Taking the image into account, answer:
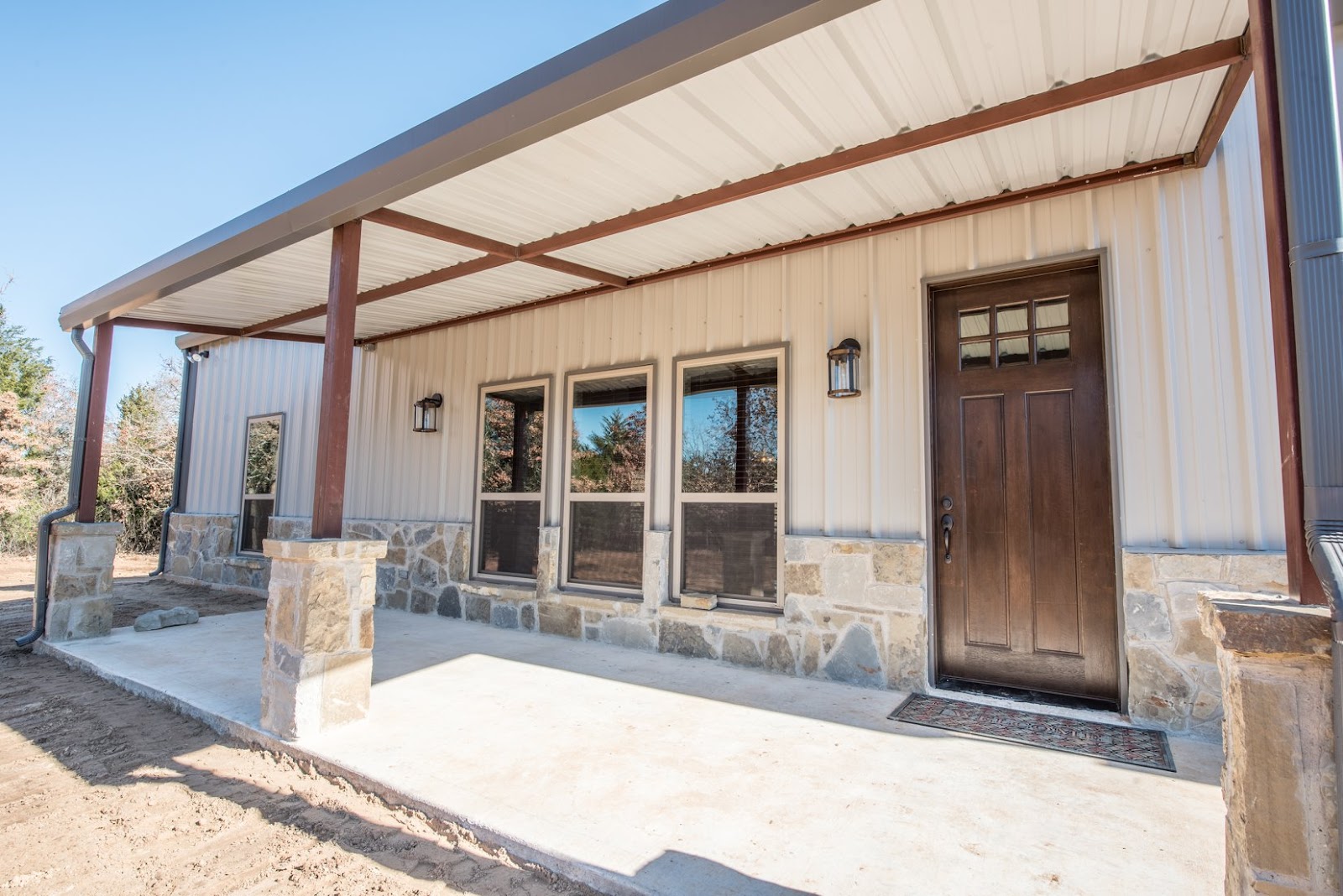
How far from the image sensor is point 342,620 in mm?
2982

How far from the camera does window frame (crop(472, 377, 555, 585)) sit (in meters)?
5.29

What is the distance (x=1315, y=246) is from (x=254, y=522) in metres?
9.12

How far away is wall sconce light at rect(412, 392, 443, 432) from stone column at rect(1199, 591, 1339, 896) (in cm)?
576

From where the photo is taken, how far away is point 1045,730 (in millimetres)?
2938

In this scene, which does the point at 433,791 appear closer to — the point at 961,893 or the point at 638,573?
the point at 961,893

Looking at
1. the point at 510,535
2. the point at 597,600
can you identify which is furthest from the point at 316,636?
the point at 510,535

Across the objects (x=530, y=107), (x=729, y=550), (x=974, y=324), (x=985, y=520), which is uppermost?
(x=530, y=107)

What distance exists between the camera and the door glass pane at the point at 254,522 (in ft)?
25.4

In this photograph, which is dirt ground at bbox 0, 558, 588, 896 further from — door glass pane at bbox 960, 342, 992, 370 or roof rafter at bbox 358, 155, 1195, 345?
roof rafter at bbox 358, 155, 1195, 345

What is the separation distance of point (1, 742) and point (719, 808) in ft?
10.9

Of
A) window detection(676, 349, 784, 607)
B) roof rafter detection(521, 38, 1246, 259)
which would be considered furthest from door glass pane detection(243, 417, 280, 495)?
roof rafter detection(521, 38, 1246, 259)

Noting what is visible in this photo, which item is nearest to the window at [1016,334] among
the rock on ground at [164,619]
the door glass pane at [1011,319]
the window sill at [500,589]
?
the door glass pane at [1011,319]

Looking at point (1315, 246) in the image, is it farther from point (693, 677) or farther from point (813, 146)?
point (693, 677)

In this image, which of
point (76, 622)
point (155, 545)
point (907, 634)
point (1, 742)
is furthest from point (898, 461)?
point (155, 545)
